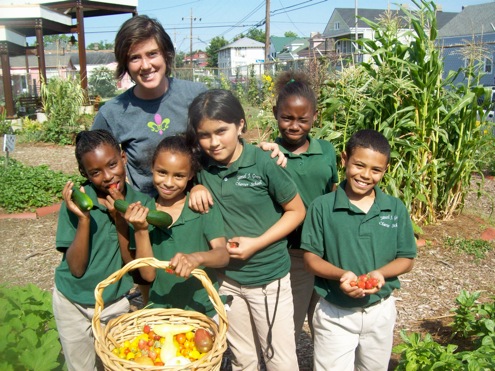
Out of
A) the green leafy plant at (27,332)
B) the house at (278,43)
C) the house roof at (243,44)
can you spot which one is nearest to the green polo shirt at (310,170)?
the green leafy plant at (27,332)

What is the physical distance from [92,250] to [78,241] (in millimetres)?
153

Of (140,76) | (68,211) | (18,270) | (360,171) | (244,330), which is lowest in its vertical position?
(18,270)

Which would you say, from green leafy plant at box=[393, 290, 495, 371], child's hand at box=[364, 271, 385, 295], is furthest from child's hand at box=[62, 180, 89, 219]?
green leafy plant at box=[393, 290, 495, 371]

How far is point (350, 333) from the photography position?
2.57 meters

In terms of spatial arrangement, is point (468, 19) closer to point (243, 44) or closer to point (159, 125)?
point (159, 125)

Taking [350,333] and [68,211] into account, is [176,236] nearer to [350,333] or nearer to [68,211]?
[68,211]

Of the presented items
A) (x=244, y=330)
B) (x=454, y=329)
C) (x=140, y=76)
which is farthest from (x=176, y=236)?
(x=454, y=329)

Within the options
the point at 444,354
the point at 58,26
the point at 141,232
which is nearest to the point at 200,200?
the point at 141,232

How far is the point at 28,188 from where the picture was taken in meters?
7.22

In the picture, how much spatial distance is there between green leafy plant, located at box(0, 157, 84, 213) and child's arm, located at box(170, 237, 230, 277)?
17.3 feet

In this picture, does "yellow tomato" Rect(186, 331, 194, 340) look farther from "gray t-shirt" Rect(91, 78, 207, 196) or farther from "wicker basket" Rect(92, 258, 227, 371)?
"gray t-shirt" Rect(91, 78, 207, 196)

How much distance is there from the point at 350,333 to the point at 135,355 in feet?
3.48

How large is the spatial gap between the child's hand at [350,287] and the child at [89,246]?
3.42ft

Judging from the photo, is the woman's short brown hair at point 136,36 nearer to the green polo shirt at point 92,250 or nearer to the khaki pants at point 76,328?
the green polo shirt at point 92,250
